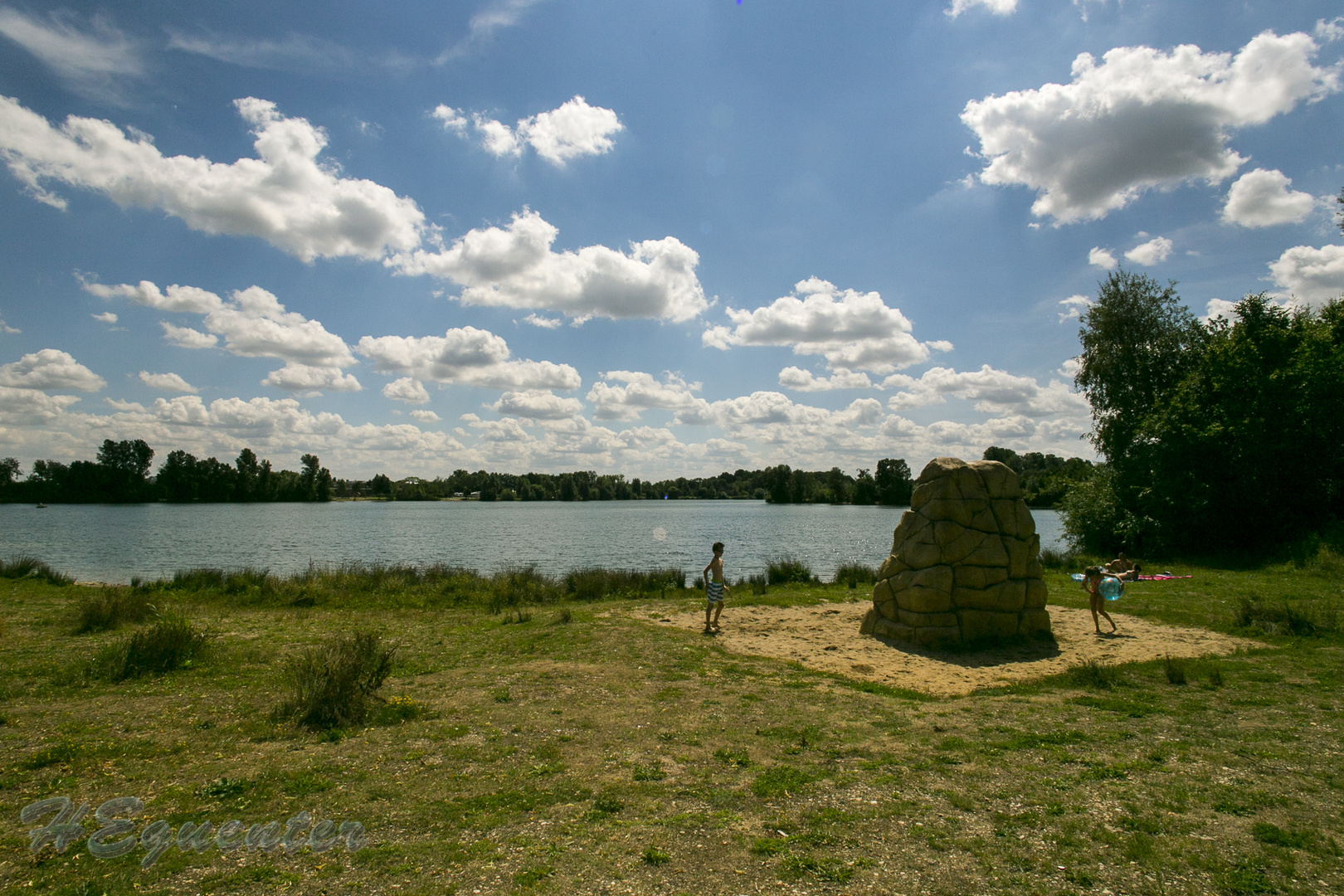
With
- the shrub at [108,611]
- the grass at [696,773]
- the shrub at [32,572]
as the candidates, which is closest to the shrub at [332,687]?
the grass at [696,773]

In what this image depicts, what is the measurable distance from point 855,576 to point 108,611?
19.4 m

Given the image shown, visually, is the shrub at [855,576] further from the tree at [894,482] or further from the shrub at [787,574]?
the tree at [894,482]

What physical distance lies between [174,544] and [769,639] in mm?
40369

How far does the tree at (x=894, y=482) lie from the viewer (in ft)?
320

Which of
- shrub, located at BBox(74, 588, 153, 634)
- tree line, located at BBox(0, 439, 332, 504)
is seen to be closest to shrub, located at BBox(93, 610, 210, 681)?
shrub, located at BBox(74, 588, 153, 634)

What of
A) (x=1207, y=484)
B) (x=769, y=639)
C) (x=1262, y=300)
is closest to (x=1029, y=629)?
(x=769, y=639)

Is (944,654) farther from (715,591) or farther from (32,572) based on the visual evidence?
(32,572)

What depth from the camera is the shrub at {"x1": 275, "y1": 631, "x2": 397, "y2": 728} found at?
674 centimetres

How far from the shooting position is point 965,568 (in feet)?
37.7

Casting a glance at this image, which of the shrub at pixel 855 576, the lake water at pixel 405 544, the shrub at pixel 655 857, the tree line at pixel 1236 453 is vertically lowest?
the lake water at pixel 405 544

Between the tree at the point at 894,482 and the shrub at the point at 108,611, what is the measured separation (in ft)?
310

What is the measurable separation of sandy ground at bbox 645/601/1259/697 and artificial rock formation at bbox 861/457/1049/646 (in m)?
0.44

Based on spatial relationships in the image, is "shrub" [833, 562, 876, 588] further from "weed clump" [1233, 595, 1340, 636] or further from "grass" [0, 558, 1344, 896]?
"grass" [0, 558, 1344, 896]

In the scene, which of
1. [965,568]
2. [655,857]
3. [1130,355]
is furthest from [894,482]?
[655,857]
